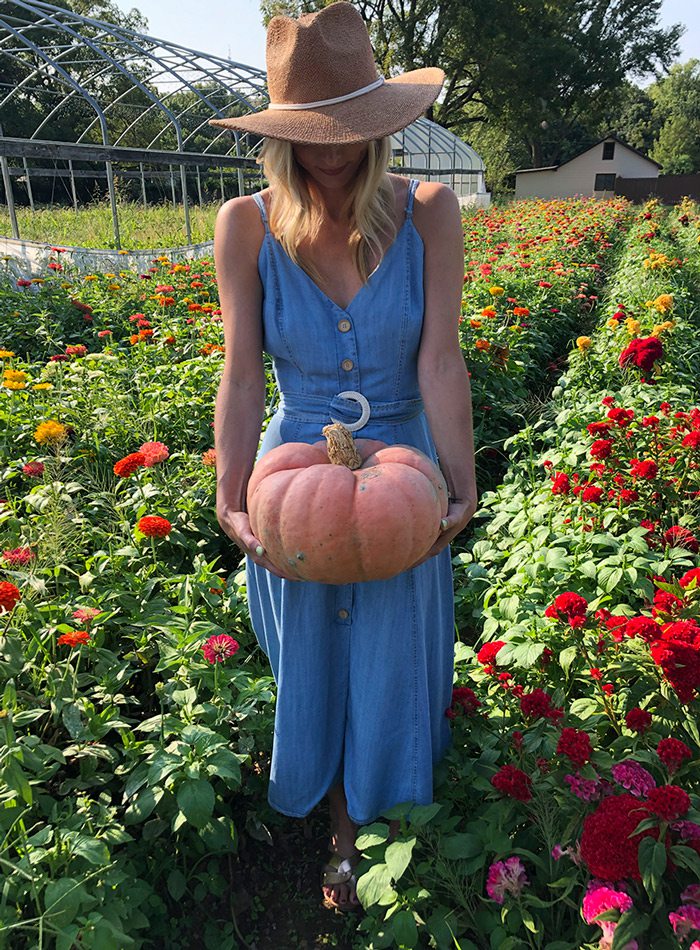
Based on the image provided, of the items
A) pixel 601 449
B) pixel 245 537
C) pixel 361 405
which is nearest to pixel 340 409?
pixel 361 405

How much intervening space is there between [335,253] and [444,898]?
1.47m

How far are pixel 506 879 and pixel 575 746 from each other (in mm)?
281

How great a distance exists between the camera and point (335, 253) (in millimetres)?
1505

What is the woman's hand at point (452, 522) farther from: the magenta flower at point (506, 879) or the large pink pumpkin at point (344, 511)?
the magenta flower at point (506, 879)

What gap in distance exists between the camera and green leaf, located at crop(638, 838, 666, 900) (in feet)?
3.61

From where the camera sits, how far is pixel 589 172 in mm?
41344

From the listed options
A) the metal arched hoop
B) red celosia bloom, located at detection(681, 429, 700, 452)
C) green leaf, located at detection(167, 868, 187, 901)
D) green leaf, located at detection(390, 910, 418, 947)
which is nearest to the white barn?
red celosia bloom, located at detection(681, 429, 700, 452)

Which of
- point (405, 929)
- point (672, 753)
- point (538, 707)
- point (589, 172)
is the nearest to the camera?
point (672, 753)

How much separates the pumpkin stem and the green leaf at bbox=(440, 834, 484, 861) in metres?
Result: 0.87

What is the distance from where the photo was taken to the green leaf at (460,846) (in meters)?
1.46

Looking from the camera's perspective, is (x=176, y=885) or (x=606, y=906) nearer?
(x=606, y=906)

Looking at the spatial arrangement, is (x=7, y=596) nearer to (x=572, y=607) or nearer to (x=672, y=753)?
(x=572, y=607)

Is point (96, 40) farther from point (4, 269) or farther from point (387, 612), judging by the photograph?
point (387, 612)

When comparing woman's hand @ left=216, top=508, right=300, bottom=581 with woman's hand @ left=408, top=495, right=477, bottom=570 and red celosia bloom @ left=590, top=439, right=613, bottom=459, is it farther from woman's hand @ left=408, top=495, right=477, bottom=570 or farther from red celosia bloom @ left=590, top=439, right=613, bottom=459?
red celosia bloom @ left=590, top=439, right=613, bottom=459
